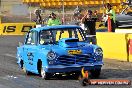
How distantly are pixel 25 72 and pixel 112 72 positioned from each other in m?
2.58

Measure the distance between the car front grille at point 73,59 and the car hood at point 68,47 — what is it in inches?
4.1

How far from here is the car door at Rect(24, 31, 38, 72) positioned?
13621 millimetres

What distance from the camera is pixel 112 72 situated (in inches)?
575

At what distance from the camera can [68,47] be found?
13.0 metres

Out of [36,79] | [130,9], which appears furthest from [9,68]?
[130,9]

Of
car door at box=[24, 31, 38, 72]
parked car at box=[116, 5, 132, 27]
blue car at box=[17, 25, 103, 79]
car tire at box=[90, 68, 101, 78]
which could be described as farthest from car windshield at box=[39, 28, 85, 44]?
parked car at box=[116, 5, 132, 27]

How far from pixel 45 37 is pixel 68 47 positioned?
43.1 inches

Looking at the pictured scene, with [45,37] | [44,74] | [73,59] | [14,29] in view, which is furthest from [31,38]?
[14,29]

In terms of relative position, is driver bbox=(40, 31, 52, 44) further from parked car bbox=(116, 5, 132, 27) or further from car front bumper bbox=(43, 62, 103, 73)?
parked car bbox=(116, 5, 132, 27)

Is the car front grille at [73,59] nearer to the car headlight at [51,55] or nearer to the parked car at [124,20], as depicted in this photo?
the car headlight at [51,55]

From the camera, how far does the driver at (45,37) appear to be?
13.7 meters

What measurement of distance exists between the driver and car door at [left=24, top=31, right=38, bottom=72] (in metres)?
0.24

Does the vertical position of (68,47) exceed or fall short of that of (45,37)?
it falls short

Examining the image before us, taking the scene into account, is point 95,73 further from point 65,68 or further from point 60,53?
point 60,53
